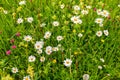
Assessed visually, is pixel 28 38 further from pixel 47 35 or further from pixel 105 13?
pixel 105 13

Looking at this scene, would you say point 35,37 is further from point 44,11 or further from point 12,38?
point 44,11

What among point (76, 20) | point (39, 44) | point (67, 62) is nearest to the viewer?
point (67, 62)

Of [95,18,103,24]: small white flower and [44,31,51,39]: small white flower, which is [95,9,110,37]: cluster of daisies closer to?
[95,18,103,24]: small white flower

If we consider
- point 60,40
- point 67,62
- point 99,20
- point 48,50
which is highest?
point 99,20

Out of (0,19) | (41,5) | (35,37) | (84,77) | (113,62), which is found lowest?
(84,77)

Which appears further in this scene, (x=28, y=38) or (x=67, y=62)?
(x=28, y=38)

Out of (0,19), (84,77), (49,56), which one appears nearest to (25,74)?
(49,56)

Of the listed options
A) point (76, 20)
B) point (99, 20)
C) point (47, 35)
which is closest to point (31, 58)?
point (47, 35)

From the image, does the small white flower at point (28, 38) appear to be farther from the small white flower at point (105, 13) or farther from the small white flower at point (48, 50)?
the small white flower at point (105, 13)

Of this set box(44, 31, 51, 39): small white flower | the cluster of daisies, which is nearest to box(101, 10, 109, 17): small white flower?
the cluster of daisies
